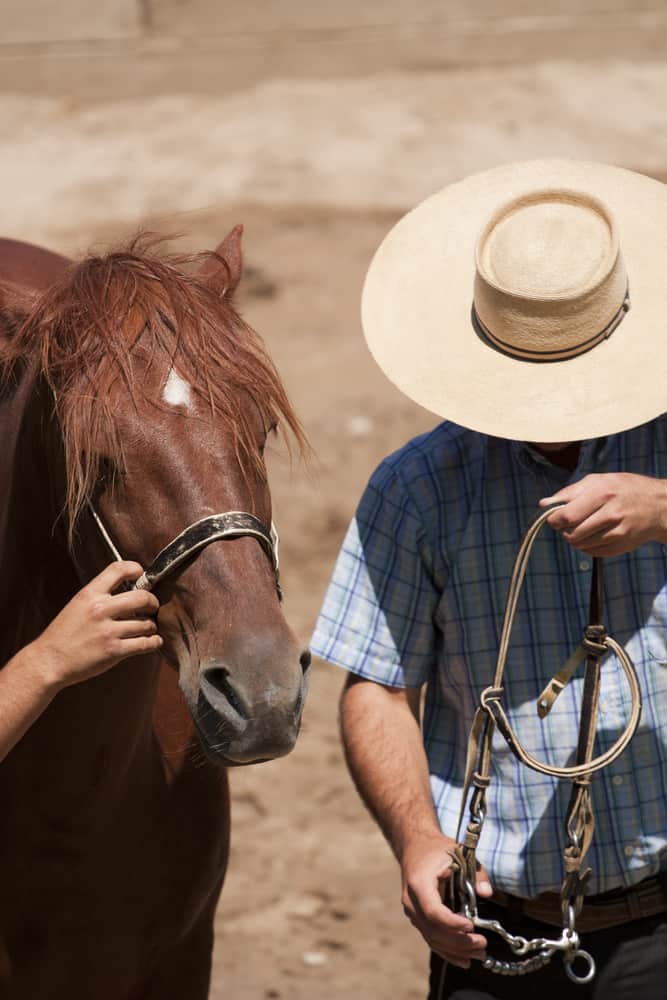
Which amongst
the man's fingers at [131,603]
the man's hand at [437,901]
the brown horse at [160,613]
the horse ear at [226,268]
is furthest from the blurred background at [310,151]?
the man's fingers at [131,603]

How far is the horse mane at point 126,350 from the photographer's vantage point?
2291 mm

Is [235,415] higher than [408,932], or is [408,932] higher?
[235,415]

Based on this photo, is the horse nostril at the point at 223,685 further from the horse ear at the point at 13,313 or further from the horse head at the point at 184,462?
the horse ear at the point at 13,313

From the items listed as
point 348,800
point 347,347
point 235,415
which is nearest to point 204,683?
point 235,415

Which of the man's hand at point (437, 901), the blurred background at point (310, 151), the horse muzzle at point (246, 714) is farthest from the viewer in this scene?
the blurred background at point (310, 151)

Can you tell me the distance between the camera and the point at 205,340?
7.79 ft

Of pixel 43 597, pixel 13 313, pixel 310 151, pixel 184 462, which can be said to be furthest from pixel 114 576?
pixel 310 151

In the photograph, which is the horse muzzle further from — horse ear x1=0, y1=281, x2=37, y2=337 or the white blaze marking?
horse ear x1=0, y1=281, x2=37, y2=337

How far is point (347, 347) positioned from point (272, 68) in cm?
425

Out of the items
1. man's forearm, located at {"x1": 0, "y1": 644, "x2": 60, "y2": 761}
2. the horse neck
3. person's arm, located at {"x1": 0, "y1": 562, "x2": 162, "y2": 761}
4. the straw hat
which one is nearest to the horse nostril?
person's arm, located at {"x1": 0, "y1": 562, "x2": 162, "y2": 761}

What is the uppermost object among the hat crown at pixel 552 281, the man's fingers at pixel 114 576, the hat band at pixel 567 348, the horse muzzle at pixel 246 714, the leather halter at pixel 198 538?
the hat crown at pixel 552 281

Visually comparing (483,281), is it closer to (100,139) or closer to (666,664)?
(666,664)

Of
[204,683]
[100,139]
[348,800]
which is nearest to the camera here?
[204,683]

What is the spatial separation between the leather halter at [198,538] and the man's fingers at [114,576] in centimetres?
3
